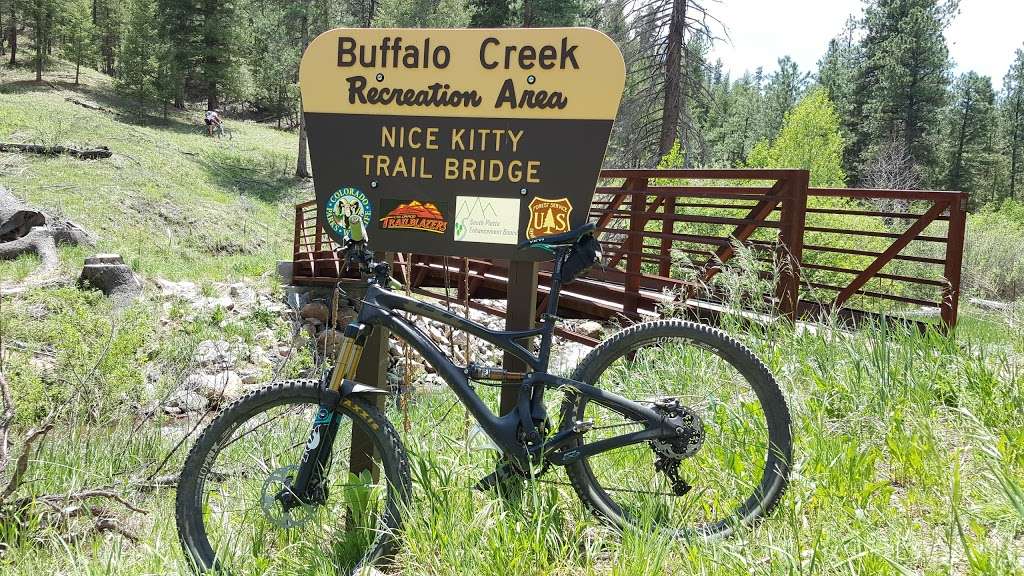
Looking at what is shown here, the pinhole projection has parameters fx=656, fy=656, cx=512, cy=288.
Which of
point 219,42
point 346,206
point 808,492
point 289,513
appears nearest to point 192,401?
point 346,206

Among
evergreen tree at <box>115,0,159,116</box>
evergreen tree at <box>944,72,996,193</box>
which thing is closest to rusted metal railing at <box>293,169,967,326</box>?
evergreen tree at <box>115,0,159,116</box>

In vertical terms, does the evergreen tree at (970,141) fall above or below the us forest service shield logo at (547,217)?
above

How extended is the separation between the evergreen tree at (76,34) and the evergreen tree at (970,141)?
186 ft

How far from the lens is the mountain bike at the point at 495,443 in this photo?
2240 mm

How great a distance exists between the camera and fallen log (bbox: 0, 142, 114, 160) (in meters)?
18.5

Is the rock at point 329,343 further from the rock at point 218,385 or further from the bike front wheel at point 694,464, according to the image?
the bike front wheel at point 694,464

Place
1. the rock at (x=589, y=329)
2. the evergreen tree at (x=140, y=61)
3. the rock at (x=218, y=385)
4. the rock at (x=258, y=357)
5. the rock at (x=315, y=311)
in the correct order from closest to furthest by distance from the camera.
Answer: the rock at (x=218, y=385) → the rock at (x=258, y=357) → the rock at (x=589, y=329) → the rock at (x=315, y=311) → the evergreen tree at (x=140, y=61)

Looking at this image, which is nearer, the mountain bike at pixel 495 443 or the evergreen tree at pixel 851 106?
the mountain bike at pixel 495 443

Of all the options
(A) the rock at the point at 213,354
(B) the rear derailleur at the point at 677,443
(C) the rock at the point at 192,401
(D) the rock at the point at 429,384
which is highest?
(B) the rear derailleur at the point at 677,443

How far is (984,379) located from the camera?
9.73 feet

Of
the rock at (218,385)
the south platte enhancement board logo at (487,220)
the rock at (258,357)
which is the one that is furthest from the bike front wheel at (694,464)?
the rock at (258,357)

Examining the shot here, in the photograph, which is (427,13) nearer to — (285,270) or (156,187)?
(156,187)

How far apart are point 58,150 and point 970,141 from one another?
5967 cm

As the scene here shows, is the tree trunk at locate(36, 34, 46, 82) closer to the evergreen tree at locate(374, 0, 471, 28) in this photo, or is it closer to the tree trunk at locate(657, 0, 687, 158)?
the evergreen tree at locate(374, 0, 471, 28)
